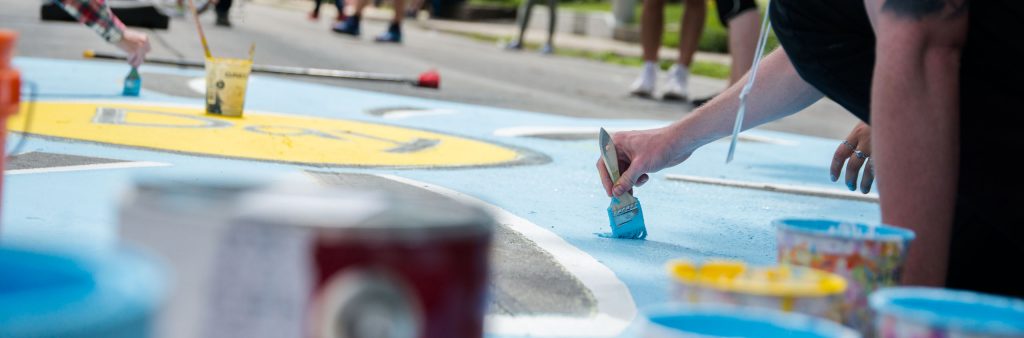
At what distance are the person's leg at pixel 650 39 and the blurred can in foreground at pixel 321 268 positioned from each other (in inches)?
275

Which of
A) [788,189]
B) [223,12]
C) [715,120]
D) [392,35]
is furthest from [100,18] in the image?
[223,12]

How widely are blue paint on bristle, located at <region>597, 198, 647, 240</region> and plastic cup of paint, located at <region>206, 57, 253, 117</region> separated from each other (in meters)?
2.26

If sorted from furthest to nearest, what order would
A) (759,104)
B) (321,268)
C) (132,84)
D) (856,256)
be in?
(132,84) → (759,104) → (856,256) → (321,268)

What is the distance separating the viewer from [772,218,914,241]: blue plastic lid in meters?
1.69

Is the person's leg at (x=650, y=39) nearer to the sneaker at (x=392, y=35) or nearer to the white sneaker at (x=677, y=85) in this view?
the white sneaker at (x=677, y=85)

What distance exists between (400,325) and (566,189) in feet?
8.61

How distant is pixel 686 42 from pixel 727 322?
21.7 ft

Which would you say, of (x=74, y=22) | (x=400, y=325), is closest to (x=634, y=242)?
(x=400, y=325)

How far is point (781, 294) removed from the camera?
1.41 meters

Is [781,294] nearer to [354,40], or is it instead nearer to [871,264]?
[871,264]

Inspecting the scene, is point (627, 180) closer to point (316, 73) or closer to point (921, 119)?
point (921, 119)

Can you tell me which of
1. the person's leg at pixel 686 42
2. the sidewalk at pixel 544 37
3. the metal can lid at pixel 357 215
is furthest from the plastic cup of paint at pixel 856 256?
the sidewalk at pixel 544 37

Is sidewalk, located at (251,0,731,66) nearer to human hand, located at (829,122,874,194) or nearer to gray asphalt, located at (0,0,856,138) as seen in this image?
gray asphalt, located at (0,0,856,138)

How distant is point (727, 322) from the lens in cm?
133
